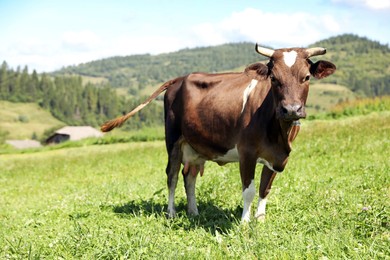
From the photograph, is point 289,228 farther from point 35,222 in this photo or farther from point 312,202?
point 35,222

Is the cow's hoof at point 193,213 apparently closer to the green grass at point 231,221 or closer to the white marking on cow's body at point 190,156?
the green grass at point 231,221

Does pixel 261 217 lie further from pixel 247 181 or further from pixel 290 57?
pixel 290 57

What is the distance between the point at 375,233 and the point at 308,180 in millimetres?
4076

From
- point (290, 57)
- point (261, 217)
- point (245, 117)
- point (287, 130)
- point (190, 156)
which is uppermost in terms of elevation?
point (290, 57)

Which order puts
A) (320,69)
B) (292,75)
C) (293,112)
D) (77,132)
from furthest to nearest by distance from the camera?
1. (77,132)
2. (320,69)
3. (292,75)
4. (293,112)

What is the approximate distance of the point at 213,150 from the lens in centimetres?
857

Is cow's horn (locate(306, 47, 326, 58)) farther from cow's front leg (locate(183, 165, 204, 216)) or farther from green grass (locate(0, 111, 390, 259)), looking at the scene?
cow's front leg (locate(183, 165, 204, 216))

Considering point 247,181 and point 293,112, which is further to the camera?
point 247,181

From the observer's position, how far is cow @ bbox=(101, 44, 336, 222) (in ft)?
22.3

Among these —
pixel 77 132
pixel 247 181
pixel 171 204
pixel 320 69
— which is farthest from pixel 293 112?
pixel 77 132

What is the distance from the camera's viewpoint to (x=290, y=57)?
6848 mm

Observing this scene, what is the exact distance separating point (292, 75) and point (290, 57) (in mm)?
322

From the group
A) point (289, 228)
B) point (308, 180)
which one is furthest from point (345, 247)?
point (308, 180)

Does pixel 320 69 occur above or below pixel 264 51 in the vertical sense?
below
